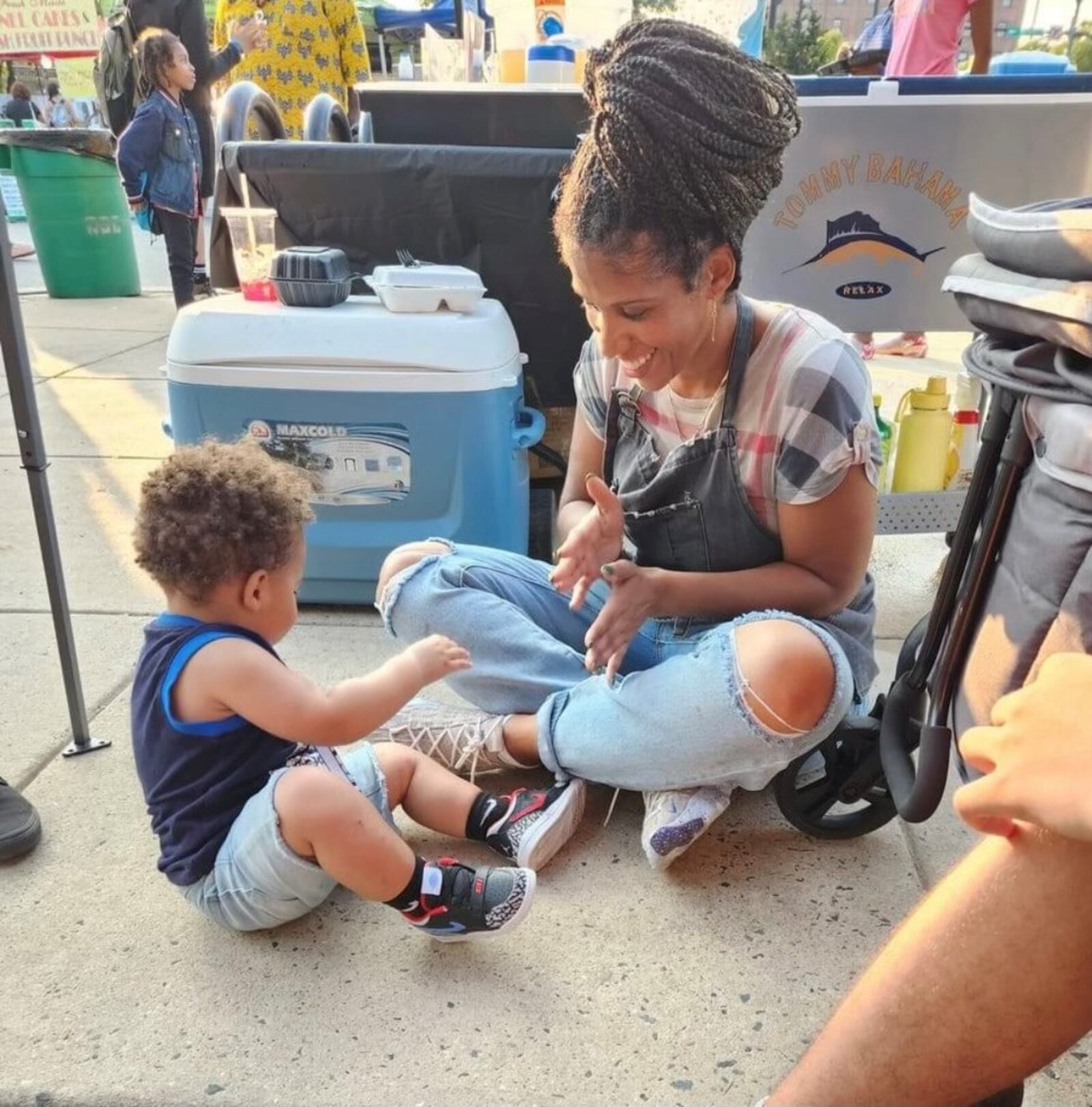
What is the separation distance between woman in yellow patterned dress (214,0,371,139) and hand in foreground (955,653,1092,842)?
165 inches

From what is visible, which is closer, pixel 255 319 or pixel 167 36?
pixel 255 319

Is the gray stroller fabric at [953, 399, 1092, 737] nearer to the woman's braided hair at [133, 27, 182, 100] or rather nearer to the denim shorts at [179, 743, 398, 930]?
the denim shorts at [179, 743, 398, 930]

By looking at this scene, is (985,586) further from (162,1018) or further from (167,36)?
(167,36)

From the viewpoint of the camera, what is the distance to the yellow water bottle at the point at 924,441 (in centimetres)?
222

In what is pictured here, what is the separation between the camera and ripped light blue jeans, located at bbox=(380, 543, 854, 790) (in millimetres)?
1367

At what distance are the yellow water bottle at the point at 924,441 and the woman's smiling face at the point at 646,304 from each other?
1.04 metres

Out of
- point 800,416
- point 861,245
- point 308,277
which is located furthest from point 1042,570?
point 308,277

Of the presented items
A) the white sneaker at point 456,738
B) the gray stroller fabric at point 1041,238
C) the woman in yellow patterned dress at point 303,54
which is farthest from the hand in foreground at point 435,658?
the woman in yellow patterned dress at point 303,54

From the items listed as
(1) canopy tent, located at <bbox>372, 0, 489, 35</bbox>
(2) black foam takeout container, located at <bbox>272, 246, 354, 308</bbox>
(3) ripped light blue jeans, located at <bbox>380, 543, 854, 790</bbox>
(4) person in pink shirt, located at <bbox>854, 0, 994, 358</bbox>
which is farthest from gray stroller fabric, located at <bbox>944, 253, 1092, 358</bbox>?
(1) canopy tent, located at <bbox>372, 0, 489, 35</bbox>

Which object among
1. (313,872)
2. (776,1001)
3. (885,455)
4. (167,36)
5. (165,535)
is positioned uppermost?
(167,36)

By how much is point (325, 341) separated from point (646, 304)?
3.01 feet

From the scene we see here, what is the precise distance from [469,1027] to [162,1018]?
14.8 inches

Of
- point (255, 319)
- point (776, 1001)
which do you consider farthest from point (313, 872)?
point (255, 319)

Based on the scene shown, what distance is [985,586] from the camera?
100 centimetres
